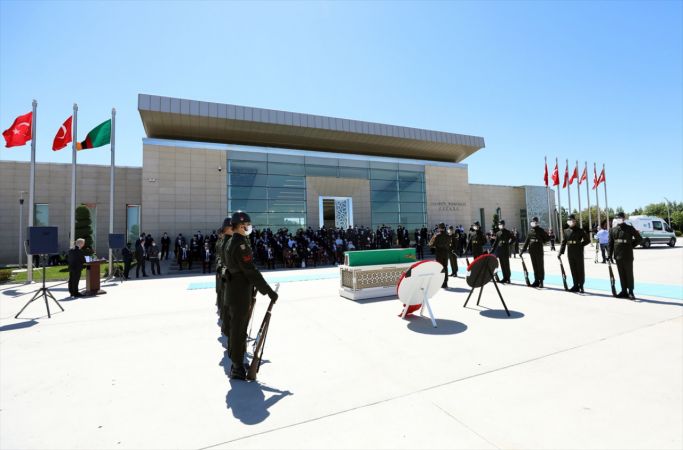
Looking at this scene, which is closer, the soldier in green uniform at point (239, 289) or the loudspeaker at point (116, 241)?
the soldier in green uniform at point (239, 289)

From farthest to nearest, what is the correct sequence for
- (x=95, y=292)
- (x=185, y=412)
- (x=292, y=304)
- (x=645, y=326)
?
(x=95, y=292) < (x=292, y=304) < (x=645, y=326) < (x=185, y=412)

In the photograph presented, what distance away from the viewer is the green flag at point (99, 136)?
44.4 feet

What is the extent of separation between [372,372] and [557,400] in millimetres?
1628

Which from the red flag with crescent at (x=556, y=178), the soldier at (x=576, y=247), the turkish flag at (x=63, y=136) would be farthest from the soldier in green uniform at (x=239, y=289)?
the red flag with crescent at (x=556, y=178)

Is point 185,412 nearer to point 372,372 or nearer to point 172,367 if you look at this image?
point 172,367

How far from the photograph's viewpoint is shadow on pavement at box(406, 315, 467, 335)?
4566 mm

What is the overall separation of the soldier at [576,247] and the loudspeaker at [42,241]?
41.4 feet

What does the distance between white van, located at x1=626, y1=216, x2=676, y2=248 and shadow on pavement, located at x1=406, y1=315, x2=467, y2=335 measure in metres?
24.6

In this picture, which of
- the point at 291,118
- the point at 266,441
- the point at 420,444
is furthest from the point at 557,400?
the point at 291,118

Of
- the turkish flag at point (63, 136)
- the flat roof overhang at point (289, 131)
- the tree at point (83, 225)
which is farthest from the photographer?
the flat roof overhang at point (289, 131)

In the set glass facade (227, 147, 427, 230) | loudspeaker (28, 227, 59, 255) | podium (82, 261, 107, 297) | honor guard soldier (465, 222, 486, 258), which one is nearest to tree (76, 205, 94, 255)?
glass facade (227, 147, 427, 230)

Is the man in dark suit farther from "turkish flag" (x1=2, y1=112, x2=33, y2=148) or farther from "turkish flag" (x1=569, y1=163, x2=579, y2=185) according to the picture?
"turkish flag" (x1=569, y1=163, x2=579, y2=185)

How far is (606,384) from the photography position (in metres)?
2.81

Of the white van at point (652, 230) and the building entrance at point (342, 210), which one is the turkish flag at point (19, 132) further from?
the white van at point (652, 230)
